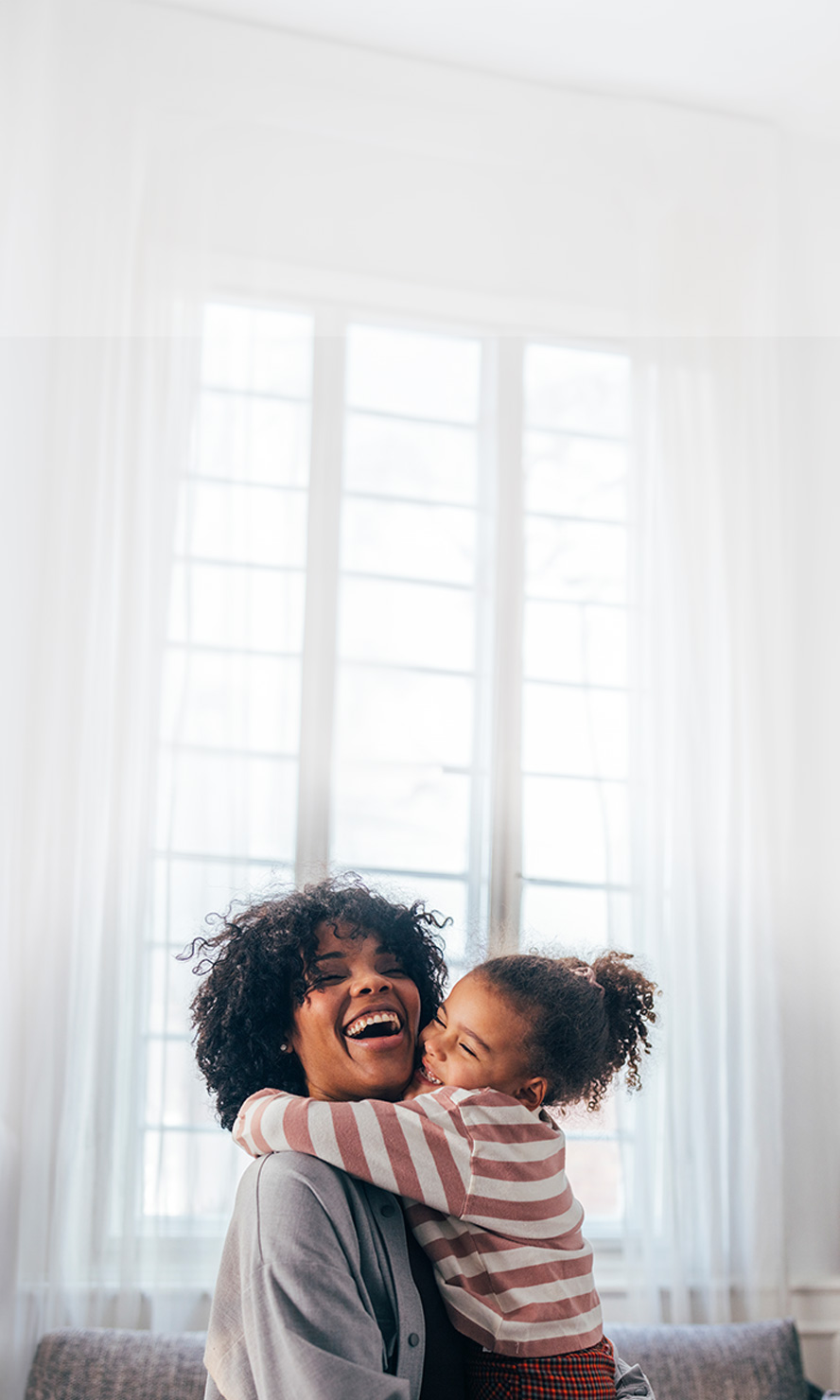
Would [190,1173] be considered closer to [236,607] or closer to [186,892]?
[186,892]

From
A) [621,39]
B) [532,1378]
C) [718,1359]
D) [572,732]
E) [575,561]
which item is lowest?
[718,1359]

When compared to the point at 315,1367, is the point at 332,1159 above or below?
above

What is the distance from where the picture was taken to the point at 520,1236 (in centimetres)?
107

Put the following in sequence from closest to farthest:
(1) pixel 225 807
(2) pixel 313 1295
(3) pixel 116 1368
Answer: (2) pixel 313 1295 < (3) pixel 116 1368 < (1) pixel 225 807

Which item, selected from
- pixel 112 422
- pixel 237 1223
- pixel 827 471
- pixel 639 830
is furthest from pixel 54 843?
pixel 827 471

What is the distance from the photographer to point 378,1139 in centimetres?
100

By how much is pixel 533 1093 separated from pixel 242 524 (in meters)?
1.52

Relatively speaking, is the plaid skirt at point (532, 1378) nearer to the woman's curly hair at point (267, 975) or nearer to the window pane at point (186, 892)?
the woman's curly hair at point (267, 975)

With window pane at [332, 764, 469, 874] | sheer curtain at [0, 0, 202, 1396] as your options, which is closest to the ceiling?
sheer curtain at [0, 0, 202, 1396]

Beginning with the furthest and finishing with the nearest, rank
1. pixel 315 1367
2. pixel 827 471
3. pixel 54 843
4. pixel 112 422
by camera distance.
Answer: pixel 827 471 → pixel 112 422 → pixel 54 843 → pixel 315 1367

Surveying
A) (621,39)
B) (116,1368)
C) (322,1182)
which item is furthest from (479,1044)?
(621,39)

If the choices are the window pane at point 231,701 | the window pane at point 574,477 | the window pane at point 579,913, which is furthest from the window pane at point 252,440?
the window pane at point 579,913

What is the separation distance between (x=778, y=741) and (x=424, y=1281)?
5.72ft

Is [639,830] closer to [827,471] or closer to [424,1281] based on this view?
[827,471]
